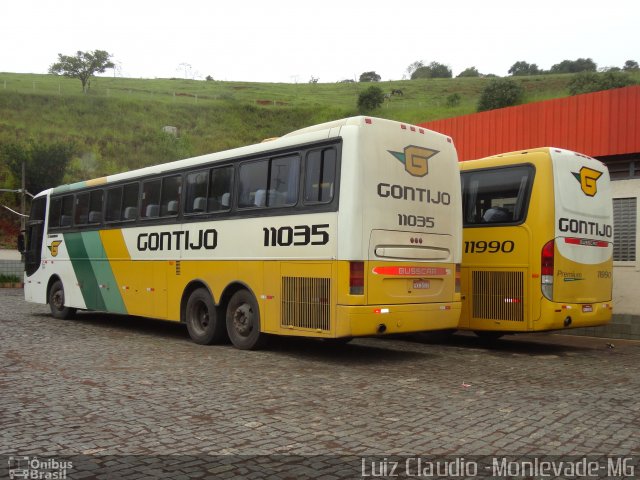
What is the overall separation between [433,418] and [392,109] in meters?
78.6

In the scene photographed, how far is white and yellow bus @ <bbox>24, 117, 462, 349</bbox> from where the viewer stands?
864 cm

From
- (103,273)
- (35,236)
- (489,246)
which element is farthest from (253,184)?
(35,236)

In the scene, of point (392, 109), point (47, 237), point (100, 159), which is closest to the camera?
point (47, 237)

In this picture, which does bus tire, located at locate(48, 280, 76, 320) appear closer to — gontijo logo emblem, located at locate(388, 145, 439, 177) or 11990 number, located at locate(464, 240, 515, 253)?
11990 number, located at locate(464, 240, 515, 253)

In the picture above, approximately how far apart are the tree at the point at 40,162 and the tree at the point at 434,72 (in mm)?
90640

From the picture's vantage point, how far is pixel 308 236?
903 centimetres

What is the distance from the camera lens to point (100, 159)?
6156 centimetres

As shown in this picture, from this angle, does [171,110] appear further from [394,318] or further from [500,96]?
[394,318]

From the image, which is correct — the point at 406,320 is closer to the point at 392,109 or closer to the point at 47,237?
the point at 47,237

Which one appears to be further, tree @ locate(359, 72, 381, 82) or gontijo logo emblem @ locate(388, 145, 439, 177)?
tree @ locate(359, 72, 381, 82)

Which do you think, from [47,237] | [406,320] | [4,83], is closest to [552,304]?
[406,320]

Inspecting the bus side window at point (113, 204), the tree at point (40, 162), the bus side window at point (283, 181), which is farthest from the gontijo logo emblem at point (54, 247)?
the tree at point (40, 162)

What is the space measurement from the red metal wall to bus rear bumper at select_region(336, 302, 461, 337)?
619 centimetres

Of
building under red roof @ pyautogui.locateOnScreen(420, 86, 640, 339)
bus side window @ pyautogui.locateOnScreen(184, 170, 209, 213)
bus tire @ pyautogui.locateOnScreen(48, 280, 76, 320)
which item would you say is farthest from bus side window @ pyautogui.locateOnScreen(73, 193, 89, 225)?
building under red roof @ pyautogui.locateOnScreen(420, 86, 640, 339)
